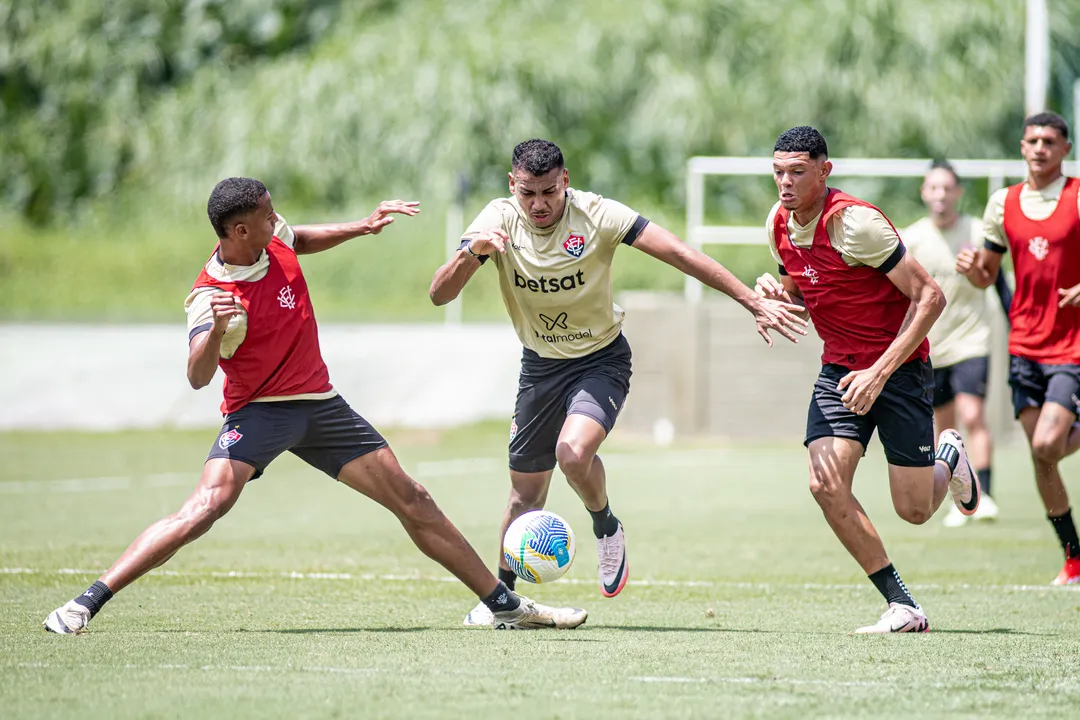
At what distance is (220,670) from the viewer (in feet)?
19.8

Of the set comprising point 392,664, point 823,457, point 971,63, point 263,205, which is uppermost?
point 971,63

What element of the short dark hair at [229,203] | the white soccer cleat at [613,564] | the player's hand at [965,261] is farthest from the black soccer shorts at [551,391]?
the player's hand at [965,261]

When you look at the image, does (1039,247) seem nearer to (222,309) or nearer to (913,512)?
(913,512)

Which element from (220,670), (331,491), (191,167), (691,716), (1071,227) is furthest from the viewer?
(191,167)

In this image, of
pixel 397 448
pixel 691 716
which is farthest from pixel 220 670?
pixel 397 448

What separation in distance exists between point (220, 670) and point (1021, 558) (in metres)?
6.26

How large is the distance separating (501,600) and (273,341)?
1.70 m

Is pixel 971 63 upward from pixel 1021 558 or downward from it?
upward

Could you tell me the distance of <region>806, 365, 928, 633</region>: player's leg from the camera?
7301mm

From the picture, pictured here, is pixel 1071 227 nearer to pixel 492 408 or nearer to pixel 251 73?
pixel 492 408

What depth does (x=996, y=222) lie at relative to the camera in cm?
934

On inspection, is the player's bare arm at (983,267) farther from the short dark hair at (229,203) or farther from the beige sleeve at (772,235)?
the short dark hair at (229,203)

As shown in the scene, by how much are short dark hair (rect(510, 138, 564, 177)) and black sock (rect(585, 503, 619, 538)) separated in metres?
1.80

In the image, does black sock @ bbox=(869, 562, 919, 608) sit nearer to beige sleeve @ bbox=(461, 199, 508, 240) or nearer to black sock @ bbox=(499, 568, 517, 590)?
black sock @ bbox=(499, 568, 517, 590)
